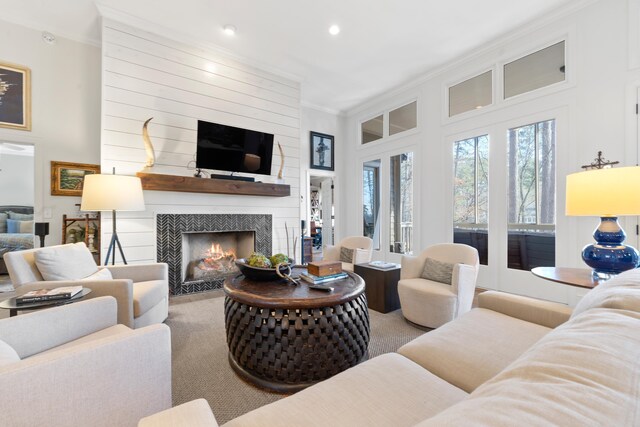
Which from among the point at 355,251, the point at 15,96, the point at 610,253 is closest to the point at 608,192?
the point at 610,253

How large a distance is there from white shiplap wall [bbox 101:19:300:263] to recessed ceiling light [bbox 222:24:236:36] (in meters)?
0.46

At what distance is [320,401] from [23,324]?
4.40 feet

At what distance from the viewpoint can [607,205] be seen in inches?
65.8

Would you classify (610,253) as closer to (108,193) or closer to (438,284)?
(438,284)

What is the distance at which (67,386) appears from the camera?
93cm

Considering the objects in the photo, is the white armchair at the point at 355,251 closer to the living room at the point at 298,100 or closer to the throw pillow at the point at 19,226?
the living room at the point at 298,100

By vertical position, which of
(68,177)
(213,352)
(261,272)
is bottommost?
(213,352)

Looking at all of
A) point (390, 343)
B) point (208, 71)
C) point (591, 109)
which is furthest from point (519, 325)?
point (208, 71)

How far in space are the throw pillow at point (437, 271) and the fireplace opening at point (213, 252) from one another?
2.45 m

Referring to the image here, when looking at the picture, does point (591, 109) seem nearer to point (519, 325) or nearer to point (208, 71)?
point (519, 325)

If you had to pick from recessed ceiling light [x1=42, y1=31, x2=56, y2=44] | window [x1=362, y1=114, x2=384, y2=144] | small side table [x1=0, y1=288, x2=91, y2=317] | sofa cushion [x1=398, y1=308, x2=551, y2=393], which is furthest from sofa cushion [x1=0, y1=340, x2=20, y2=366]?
window [x1=362, y1=114, x2=384, y2=144]

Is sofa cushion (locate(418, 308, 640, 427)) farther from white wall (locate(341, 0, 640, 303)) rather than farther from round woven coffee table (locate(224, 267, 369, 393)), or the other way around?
white wall (locate(341, 0, 640, 303))

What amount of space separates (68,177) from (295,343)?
12.2 feet

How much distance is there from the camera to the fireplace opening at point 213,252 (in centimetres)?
378
